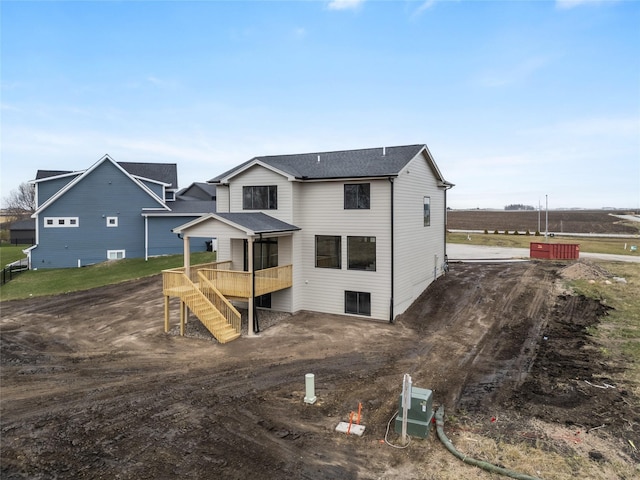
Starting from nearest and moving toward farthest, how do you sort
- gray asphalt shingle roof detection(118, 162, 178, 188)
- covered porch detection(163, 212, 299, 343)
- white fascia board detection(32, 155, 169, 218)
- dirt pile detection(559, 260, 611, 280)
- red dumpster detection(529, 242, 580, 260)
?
covered porch detection(163, 212, 299, 343) < dirt pile detection(559, 260, 611, 280) < red dumpster detection(529, 242, 580, 260) < white fascia board detection(32, 155, 169, 218) < gray asphalt shingle roof detection(118, 162, 178, 188)

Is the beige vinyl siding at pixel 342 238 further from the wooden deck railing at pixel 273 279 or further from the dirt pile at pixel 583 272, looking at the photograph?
the dirt pile at pixel 583 272

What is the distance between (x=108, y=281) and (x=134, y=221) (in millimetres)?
8518

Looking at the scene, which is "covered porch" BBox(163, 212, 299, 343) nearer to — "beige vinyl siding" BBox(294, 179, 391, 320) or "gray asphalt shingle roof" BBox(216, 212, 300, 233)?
"gray asphalt shingle roof" BBox(216, 212, 300, 233)

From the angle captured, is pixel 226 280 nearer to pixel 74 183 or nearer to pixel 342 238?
pixel 342 238

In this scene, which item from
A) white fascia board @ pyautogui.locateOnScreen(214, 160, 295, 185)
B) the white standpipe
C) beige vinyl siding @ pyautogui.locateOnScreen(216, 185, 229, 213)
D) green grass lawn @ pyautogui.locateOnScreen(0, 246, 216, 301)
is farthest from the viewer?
green grass lawn @ pyautogui.locateOnScreen(0, 246, 216, 301)

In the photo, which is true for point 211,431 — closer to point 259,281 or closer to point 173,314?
point 259,281

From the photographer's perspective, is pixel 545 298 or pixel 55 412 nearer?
pixel 55 412

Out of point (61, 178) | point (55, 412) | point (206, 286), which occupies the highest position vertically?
point (61, 178)

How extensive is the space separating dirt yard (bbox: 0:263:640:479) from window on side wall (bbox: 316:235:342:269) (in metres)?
2.51

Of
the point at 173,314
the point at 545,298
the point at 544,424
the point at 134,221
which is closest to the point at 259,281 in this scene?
the point at 173,314

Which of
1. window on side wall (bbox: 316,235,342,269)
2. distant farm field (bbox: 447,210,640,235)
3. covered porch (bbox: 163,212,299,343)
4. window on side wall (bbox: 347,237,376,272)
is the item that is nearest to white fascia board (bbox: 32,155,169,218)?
covered porch (bbox: 163,212,299,343)

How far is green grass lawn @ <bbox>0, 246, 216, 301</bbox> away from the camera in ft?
81.9

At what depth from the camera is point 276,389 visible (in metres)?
10.8

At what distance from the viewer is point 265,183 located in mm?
→ 18953
